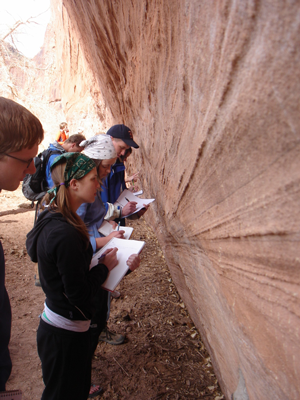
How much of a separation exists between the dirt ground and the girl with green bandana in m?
0.78

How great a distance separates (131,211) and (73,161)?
1.26 meters

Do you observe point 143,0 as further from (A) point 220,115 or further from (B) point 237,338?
(B) point 237,338

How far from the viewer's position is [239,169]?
1.05 m

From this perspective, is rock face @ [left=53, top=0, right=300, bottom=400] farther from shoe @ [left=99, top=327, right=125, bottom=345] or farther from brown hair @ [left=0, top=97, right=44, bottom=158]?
shoe @ [left=99, top=327, right=125, bottom=345]

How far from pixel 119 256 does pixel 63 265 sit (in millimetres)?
542

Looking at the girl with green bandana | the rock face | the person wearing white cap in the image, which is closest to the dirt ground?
the rock face

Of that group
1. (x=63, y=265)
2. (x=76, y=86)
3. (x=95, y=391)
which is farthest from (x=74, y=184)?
(x=76, y=86)

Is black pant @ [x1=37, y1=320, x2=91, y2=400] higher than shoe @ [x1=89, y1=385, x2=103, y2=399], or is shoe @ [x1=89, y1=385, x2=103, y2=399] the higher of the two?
black pant @ [x1=37, y1=320, x2=91, y2=400]

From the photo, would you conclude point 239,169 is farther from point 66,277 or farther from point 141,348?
point 141,348

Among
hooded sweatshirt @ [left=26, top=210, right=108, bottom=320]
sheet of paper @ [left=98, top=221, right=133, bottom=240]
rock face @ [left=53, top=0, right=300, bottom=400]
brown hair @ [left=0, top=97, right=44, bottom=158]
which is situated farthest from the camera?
sheet of paper @ [left=98, top=221, right=133, bottom=240]

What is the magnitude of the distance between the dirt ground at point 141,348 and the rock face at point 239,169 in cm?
33

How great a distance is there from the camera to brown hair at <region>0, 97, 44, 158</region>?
1.04 metres


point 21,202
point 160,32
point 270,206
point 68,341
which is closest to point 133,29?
point 160,32

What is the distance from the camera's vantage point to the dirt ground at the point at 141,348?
2123 millimetres
